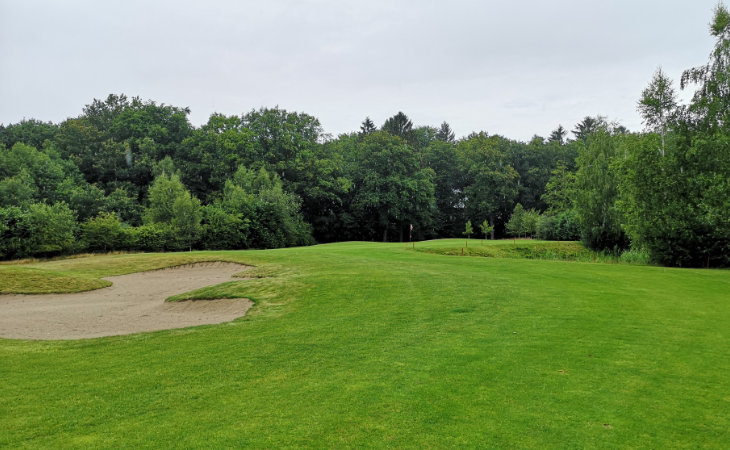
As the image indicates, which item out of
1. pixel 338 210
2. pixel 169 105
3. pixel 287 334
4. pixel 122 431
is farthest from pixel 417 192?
pixel 122 431

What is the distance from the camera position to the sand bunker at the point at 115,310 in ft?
36.3

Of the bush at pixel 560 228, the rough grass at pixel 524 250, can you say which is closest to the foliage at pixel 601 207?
the rough grass at pixel 524 250

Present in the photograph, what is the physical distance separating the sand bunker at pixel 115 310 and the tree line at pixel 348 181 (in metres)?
18.5

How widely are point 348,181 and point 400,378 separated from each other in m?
54.9

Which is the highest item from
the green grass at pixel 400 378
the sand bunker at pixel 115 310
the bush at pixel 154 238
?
the bush at pixel 154 238

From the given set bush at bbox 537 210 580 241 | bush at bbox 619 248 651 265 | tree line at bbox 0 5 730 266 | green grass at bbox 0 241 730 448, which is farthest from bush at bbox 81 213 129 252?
bush at bbox 537 210 580 241

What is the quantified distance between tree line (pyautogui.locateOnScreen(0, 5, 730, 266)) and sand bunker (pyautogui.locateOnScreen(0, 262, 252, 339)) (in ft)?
60.8

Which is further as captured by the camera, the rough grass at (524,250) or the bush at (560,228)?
the bush at (560,228)

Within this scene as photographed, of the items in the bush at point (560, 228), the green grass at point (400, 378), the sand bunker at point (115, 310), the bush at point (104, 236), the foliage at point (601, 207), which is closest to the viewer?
the green grass at point (400, 378)

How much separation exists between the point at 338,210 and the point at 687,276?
167 feet

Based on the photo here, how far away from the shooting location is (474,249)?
106 feet

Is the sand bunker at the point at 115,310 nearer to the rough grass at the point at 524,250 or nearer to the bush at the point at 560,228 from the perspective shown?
the rough grass at the point at 524,250

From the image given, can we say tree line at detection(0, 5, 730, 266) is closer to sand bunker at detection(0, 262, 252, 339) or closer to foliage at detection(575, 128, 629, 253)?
foliage at detection(575, 128, 629, 253)

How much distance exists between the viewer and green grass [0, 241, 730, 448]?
4.43m
